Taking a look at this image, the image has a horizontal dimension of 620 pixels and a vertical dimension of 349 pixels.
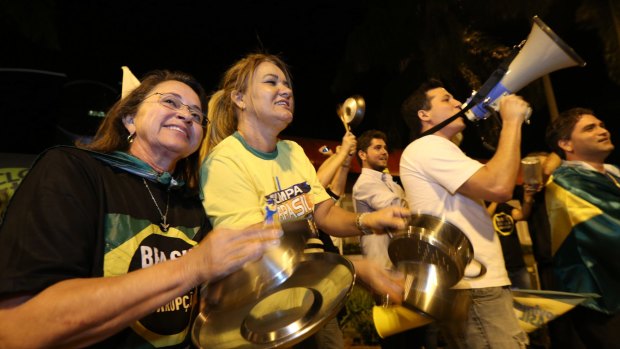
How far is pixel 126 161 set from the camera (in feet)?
5.72

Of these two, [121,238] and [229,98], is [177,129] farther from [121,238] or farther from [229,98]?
[229,98]

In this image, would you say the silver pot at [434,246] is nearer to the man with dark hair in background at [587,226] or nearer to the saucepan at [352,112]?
the man with dark hair in background at [587,226]

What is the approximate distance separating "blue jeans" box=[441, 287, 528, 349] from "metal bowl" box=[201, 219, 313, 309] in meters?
1.53

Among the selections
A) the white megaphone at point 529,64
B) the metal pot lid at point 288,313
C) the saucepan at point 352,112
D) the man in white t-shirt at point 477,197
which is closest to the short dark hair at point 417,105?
the man in white t-shirt at point 477,197

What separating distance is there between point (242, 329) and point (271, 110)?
120cm

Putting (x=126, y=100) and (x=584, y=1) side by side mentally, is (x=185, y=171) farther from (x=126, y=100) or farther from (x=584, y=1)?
(x=584, y=1)

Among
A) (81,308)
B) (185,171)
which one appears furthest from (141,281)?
(185,171)

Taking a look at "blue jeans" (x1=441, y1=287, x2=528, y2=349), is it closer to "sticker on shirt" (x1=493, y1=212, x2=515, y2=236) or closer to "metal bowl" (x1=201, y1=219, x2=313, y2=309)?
"metal bowl" (x1=201, y1=219, x2=313, y2=309)

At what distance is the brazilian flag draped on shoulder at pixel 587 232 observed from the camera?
3.42 meters

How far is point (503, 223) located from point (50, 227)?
594 centimetres

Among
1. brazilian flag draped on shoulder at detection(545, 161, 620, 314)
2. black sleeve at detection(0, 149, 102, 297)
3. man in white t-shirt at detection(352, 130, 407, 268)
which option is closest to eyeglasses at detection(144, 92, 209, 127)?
black sleeve at detection(0, 149, 102, 297)

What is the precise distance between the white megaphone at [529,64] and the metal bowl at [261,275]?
2057 millimetres

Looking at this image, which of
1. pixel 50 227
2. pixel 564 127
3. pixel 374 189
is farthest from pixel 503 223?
pixel 50 227

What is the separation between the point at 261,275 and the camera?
3.93ft
